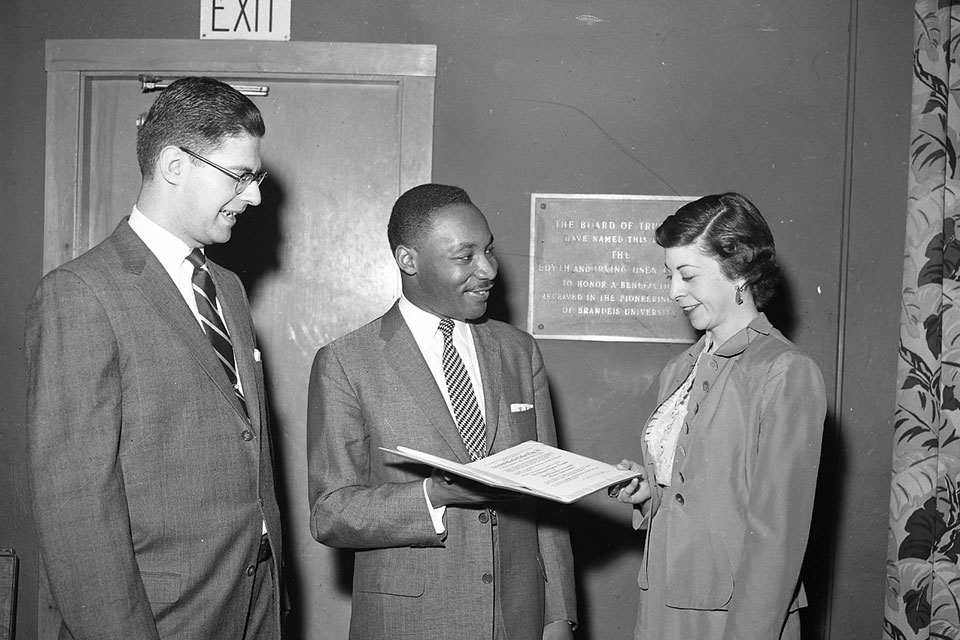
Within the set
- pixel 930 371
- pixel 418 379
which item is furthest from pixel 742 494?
pixel 930 371

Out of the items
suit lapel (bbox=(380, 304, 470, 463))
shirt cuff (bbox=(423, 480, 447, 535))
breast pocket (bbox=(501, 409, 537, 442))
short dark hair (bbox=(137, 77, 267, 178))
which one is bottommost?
shirt cuff (bbox=(423, 480, 447, 535))

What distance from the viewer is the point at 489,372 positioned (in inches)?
92.1

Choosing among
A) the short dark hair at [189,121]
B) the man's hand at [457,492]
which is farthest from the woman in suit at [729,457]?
the short dark hair at [189,121]

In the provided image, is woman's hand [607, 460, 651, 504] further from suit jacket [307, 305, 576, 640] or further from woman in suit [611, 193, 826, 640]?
suit jacket [307, 305, 576, 640]

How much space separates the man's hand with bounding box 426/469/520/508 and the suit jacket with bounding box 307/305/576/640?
44mm

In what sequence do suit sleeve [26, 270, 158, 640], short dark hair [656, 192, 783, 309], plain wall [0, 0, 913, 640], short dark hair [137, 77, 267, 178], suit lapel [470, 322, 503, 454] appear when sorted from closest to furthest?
suit sleeve [26, 270, 158, 640] → short dark hair [137, 77, 267, 178] → short dark hair [656, 192, 783, 309] → suit lapel [470, 322, 503, 454] → plain wall [0, 0, 913, 640]

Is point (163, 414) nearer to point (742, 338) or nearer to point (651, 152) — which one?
point (742, 338)

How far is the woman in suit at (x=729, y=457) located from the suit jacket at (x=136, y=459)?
1.01m

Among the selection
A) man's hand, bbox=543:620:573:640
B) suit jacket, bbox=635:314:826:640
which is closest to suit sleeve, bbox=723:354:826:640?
suit jacket, bbox=635:314:826:640

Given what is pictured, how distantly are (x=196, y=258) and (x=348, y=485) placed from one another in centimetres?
69

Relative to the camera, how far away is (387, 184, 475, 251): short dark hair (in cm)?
236

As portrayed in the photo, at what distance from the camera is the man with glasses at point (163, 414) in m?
1.74

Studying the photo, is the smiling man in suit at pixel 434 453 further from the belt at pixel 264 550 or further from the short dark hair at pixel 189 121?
the short dark hair at pixel 189 121

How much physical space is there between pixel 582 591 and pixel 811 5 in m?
2.44
